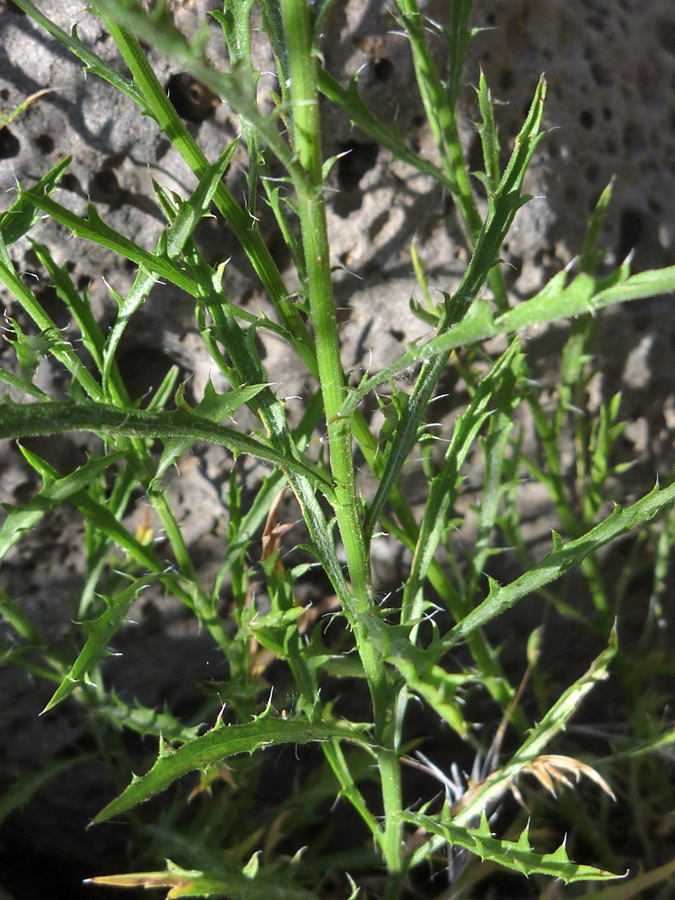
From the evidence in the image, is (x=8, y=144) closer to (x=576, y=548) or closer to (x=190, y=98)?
(x=190, y=98)

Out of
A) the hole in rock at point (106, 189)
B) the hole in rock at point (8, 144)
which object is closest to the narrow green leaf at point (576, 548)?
the hole in rock at point (106, 189)

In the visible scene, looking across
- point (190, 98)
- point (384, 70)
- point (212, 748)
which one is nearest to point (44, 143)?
point (190, 98)

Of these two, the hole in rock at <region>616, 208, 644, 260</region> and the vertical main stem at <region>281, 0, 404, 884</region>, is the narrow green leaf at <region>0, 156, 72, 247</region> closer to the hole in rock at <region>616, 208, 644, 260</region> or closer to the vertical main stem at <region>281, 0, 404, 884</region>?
the vertical main stem at <region>281, 0, 404, 884</region>

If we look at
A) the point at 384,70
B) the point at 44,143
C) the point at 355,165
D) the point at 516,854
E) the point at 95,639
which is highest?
the point at 44,143

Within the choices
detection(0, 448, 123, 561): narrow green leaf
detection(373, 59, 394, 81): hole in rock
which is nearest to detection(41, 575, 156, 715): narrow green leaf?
detection(0, 448, 123, 561): narrow green leaf

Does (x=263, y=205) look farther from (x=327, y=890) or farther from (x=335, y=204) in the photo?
(x=327, y=890)
